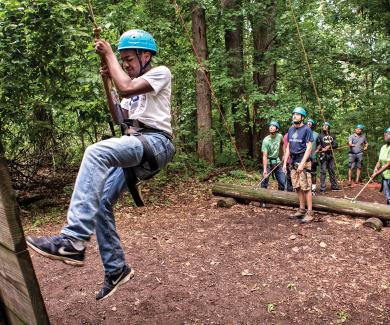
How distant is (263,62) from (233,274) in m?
8.65

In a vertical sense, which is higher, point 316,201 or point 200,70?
point 200,70

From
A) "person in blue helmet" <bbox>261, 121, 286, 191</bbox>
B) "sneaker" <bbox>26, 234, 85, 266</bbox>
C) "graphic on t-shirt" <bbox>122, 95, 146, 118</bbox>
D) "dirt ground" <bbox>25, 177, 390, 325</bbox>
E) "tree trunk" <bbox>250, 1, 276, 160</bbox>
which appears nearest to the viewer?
"sneaker" <bbox>26, 234, 85, 266</bbox>

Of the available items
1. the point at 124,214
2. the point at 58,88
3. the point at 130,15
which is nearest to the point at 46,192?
the point at 124,214

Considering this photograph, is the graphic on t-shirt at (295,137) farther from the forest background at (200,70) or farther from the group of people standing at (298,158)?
the forest background at (200,70)

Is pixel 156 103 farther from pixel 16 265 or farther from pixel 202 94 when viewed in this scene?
pixel 202 94

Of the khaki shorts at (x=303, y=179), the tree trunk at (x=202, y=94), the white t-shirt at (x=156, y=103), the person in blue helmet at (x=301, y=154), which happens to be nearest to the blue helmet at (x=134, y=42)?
the white t-shirt at (x=156, y=103)

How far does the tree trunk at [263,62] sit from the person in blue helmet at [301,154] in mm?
4359

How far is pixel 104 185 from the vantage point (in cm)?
256

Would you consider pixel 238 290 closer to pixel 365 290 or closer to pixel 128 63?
pixel 365 290

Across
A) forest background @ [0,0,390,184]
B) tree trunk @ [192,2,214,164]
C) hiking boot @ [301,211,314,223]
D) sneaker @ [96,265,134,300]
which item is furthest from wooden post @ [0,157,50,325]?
tree trunk @ [192,2,214,164]

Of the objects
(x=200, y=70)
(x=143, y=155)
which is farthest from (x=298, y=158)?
(x=143, y=155)

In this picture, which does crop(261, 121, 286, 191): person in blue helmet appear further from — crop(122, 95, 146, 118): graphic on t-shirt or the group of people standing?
crop(122, 95, 146, 118): graphic on t-shirt

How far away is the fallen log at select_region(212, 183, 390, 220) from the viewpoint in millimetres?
7295

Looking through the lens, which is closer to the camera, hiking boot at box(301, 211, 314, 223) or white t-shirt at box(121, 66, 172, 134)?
white t-shirt at box(121, 66, 172, 134)
